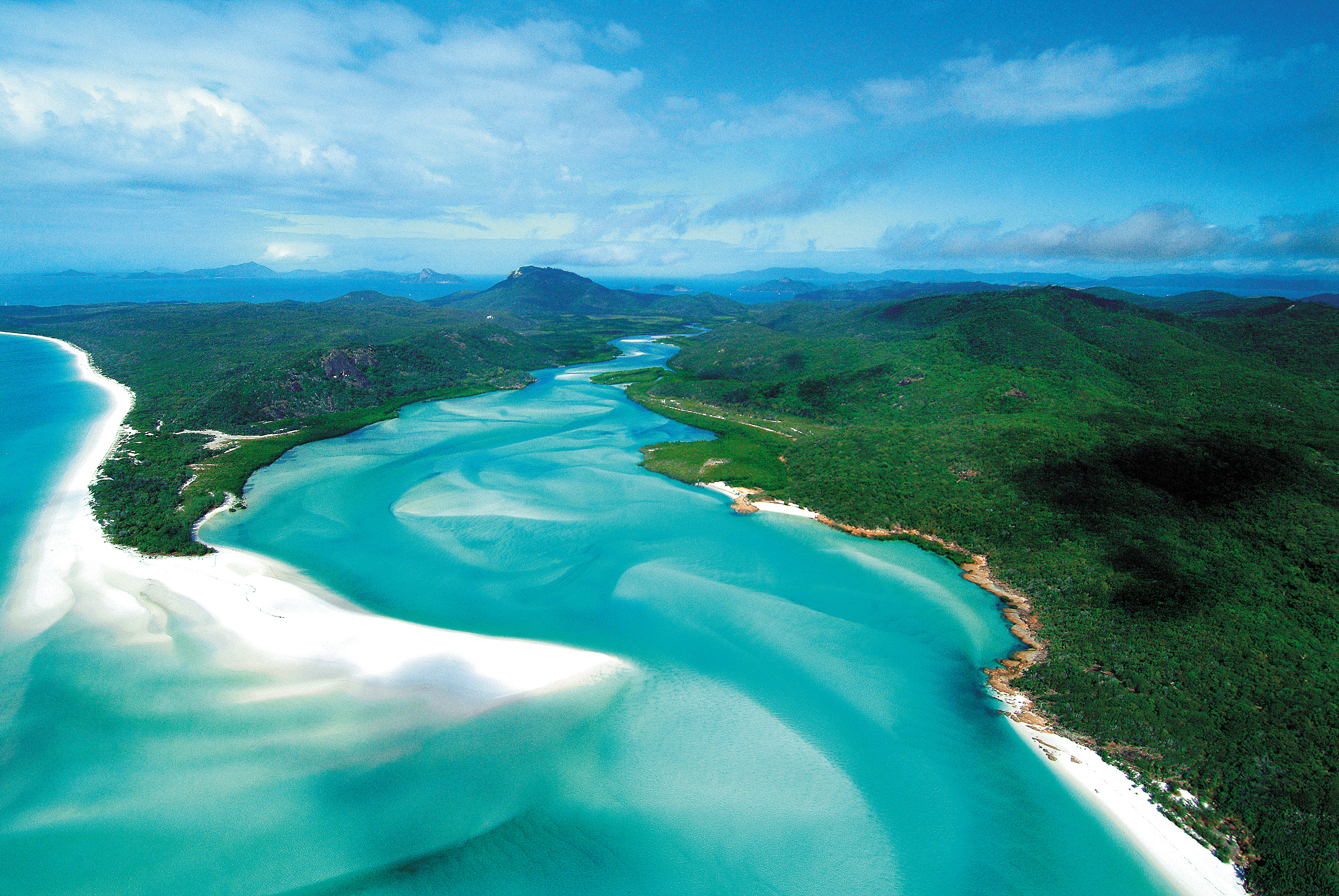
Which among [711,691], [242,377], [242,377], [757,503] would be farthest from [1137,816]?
[242,377]

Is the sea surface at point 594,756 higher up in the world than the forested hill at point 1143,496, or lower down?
lower down

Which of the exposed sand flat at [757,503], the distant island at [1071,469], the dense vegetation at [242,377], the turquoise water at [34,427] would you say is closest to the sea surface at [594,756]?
the turquoise water at [34,427]

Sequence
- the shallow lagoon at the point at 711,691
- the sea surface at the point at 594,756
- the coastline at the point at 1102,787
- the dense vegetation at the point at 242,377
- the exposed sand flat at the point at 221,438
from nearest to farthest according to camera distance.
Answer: the coastline at the point at 1102,787 → the sea surface at the point at 594,756 → the shallow lagoon at the point at 711,691 → the dense vegetation at the point at 242,377 → the exposed sand flat at the point at 221,438

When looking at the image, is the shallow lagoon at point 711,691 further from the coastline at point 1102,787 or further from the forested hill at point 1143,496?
the forested hill at point 1143,496

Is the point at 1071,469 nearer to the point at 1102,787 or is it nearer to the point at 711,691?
the point at 1102,787

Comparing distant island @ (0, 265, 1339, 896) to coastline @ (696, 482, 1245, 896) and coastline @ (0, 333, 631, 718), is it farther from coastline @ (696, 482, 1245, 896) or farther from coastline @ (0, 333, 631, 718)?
coastline @ (0, 333, 631, 718)

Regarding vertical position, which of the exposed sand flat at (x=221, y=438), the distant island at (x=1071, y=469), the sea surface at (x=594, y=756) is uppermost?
the distant island at (x=1071, y=469)

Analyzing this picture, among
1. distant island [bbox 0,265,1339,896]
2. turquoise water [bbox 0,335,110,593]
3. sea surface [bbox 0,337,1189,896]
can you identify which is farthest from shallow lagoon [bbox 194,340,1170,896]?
turquoise water [bbox 0,335,110,593]

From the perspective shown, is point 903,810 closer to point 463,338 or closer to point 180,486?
point 180,486
